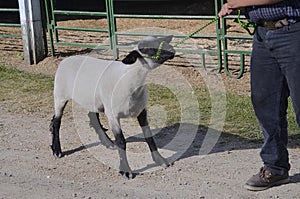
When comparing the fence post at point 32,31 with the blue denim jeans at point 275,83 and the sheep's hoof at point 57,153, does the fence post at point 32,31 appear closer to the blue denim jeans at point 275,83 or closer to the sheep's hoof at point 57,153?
the sheep's hoof at point 57,153

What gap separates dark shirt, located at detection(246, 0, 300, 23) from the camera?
4.79 m

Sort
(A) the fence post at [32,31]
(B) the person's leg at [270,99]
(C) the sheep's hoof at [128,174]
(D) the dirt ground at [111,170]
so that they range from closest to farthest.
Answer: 1. (B) the person's leg at [270,99]
2. (D) the dirt ground at [111,170]
3. (C) the sheep's hoof at [128,174]
4. (A) the fence post at [32,31]

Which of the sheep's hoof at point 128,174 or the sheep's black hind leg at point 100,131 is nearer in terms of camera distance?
the sheep's hoof at point 128,174

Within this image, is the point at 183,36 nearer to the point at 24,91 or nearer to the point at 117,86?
the point at 24,91

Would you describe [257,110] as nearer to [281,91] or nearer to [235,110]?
[281,91]

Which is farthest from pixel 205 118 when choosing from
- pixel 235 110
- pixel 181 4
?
pixel 181 4

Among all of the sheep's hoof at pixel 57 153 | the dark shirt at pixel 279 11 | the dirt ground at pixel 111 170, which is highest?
the dark shirt at pixel 279 11

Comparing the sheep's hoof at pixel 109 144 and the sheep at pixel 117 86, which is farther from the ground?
the sheep at pixel 117 86

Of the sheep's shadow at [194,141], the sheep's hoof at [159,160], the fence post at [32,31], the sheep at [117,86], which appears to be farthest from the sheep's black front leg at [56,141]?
the fence post at [32,31]

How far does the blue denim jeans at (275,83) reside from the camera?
490 centimetres

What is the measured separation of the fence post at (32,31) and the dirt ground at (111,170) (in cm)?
322

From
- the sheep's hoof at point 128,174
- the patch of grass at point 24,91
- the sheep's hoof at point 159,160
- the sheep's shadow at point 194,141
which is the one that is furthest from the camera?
the patch of grass at point 24,91

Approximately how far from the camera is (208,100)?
27.0ft

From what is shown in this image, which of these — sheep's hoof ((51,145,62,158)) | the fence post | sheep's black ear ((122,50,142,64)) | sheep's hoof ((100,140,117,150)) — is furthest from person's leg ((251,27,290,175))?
the fence post
